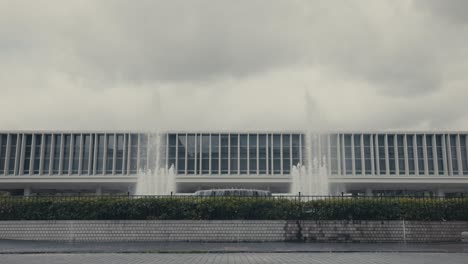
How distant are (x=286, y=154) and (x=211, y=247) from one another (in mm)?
50210

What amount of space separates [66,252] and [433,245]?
13029mm

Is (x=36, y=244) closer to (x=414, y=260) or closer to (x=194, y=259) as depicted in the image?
(x=194, y=259)

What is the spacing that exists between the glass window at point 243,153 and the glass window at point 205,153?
475 centimetres

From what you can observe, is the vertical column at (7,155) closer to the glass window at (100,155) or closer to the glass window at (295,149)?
the glass window at (100,155)

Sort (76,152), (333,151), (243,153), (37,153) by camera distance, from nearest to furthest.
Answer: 1. (333,151)
2. (76,152)
3. (243,153)
4. (37,153)

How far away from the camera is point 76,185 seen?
6556cm

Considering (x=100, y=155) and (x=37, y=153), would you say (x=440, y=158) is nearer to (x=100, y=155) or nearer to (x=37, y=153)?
(x=100, y=155)

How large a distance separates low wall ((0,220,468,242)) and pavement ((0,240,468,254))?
0.51 metres

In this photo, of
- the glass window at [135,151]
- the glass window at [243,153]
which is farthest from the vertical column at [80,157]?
the glass window at [243,153]

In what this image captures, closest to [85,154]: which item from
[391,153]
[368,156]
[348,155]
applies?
[348,155]

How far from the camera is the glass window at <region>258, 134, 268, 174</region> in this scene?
65125 mm

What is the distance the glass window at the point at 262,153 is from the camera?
6512 cm

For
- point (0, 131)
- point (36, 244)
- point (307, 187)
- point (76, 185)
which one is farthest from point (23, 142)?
point (36, 244)

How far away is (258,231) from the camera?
57.5 feet
